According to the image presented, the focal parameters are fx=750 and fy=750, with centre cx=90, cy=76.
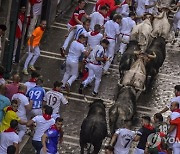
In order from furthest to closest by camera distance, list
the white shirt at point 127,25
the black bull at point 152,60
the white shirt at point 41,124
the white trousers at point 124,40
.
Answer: the white trousers at point 124,40 → the white shirt at point 127,25 → the black bull at point 152,60 → the white shirt at point 41,124

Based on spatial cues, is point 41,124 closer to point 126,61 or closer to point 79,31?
point 126,61

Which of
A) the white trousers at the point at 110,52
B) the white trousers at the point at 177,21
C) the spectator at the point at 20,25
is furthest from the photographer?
the white trousers at the point at 177,21

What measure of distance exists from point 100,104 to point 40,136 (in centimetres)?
228

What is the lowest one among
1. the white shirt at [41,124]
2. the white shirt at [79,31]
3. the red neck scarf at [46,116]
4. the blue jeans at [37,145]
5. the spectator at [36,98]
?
the blue jeans at [37,145]

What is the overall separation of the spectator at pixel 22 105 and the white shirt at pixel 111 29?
6453 mm

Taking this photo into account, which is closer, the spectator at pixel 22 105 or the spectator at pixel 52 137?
the spectator at pixel 52 137

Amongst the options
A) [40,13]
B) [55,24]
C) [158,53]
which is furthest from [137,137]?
[55,24]

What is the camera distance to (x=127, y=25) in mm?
25047

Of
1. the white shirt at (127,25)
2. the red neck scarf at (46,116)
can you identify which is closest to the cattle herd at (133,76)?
the white shirt at (127,25)

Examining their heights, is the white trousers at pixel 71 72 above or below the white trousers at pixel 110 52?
below

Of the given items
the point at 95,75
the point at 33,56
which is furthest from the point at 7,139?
the point at 33,56

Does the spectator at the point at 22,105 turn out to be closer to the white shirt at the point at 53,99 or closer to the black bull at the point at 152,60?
the white shirt at the point at 53,99

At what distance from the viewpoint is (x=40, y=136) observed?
17.7 m

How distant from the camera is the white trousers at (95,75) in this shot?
73.3ft
